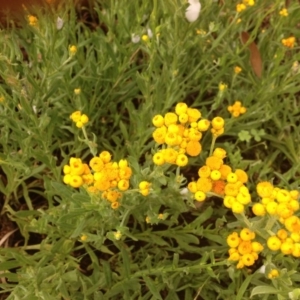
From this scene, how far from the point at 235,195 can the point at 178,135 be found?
0.16 metres

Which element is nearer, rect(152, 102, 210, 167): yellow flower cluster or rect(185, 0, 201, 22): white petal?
rect(152, 102, 210, 167): yellow flower cluster

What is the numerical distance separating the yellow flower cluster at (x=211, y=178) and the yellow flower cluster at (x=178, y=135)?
37 millimetres

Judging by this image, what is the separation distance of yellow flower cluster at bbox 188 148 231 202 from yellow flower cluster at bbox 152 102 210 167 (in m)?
0.04

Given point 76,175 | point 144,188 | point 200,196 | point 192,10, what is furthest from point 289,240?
point 192,10

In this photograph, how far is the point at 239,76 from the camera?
1.75 meters

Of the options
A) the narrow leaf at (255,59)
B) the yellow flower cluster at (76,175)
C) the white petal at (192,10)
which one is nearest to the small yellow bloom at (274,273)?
the yellow flower cluster at (76,175)

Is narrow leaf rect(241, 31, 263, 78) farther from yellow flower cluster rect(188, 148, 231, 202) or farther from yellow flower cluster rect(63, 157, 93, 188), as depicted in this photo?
yellow flower cluster rect(63, 157, 93, 188)

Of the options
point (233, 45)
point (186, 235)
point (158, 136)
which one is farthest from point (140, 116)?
point (233, 45)

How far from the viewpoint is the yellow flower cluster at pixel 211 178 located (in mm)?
856

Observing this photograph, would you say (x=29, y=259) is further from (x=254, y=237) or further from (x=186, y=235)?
(x=254, y=237)

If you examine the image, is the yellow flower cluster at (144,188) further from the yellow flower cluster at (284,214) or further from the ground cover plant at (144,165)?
the yellow flower cluster at (284,214)

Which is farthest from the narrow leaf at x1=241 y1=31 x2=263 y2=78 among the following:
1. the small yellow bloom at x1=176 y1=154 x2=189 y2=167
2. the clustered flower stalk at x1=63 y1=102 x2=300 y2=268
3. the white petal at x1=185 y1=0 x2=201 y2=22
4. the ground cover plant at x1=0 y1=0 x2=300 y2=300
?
the small yellow bloom at x1=176 y1=154 x2=189 y2=167

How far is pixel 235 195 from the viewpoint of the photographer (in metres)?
0.86

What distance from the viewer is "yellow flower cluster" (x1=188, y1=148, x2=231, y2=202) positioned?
2.81 ft
